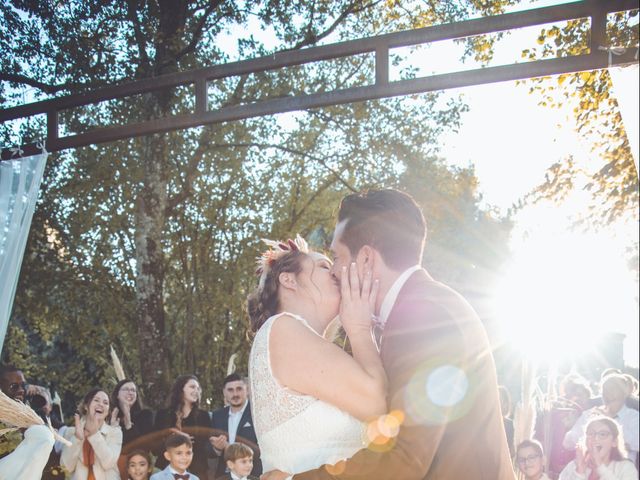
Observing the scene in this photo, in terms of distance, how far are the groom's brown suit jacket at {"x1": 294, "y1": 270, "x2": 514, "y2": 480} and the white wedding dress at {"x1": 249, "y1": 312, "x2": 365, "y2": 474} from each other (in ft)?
0.72

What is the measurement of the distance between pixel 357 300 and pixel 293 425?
0.57 metres

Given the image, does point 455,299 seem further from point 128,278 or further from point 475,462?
point 128,278

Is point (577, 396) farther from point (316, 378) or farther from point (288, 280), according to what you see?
point (316, 378)

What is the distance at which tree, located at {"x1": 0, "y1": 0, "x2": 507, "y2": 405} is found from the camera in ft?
31.6

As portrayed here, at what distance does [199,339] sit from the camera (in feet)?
49.2

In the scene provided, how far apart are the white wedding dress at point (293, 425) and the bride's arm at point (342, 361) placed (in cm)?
5

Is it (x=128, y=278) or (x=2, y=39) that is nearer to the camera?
(x=2, y=39)

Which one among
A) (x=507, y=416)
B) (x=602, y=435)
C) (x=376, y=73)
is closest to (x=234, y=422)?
(x=507, y=416)

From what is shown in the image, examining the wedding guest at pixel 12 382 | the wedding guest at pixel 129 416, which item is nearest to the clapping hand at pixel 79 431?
the wedding guest at pixel 129 416

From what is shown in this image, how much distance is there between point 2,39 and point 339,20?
496cm

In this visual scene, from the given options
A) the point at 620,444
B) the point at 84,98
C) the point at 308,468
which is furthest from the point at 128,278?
the point at 308,468

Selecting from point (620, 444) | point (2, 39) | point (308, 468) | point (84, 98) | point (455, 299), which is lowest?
point (620, 444)

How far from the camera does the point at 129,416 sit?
7.36 m

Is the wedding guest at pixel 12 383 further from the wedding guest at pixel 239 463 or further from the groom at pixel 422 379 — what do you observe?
the groom at pixel 422 379
